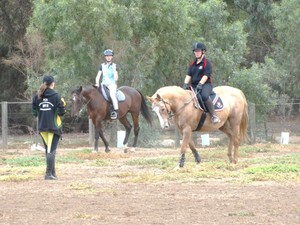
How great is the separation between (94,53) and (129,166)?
33.4 feet

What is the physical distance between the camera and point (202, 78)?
1507cm

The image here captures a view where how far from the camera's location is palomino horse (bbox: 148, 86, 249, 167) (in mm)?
14438

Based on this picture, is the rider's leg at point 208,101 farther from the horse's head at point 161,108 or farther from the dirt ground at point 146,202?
the dirt ground at point 146,202

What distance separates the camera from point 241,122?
661 inches

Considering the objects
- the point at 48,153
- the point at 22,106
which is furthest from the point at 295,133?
the point at 48,153

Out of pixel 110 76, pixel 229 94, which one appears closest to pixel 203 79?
pixel 229 94

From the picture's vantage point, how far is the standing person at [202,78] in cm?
1505

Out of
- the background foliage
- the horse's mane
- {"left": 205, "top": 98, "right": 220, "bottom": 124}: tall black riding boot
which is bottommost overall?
{"left": 205, "top": 98, "right": 220, "bottom": 124}: tall black riding boot

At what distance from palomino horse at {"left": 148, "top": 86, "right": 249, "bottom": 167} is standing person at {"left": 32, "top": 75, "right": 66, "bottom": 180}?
2017mm

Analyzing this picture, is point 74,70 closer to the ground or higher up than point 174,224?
higher up

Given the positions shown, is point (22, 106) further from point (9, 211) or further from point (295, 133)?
point (9, 211)

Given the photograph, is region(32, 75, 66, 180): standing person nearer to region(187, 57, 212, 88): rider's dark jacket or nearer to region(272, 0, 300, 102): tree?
region(187, 57, 212, 88): rider's dark jacket

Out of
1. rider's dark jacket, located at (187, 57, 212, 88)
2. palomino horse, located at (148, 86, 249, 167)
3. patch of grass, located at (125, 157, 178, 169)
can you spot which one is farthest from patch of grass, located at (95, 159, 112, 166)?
rider's dark jacket, located at (187, 57, 212, 88)

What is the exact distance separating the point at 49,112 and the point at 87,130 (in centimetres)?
1313
